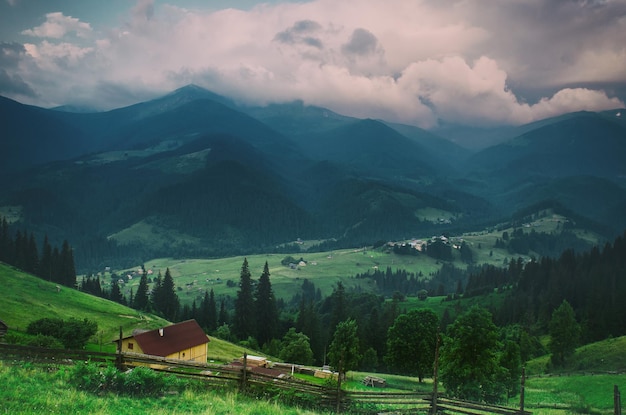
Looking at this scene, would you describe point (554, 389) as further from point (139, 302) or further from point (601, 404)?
point (139, 302)

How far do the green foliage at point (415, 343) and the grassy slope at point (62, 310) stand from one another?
27.9 m

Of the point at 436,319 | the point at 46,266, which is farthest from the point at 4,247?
the point at 436,319

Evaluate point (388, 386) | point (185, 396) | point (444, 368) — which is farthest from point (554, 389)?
point (185, 396)

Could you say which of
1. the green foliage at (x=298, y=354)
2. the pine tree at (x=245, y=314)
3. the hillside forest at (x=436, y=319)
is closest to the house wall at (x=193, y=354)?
the hillside forest at (x=436, y=319)

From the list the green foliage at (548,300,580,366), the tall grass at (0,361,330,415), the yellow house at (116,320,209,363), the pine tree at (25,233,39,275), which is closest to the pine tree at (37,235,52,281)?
the pine tree at (25,233,39,275)

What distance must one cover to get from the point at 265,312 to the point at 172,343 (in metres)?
58.8

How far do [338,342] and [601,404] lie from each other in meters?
36.8

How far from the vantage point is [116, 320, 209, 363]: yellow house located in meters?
57.0

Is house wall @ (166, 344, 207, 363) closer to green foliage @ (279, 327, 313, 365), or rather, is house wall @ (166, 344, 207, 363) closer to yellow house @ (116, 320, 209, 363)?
yellow house @ (116, 320, 209, 363)

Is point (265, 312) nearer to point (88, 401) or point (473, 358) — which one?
point (473, 358)

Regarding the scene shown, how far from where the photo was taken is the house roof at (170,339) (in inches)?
2249

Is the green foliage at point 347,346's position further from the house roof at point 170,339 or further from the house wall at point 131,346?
the house wall at point 131,346

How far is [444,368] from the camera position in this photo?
47.9 m

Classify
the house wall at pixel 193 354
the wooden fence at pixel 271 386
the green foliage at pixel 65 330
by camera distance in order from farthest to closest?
1. the house wall at pixel 193 354
2. the green foliage at pixel 65 330
3. the wooden fence at pixel 271 386
